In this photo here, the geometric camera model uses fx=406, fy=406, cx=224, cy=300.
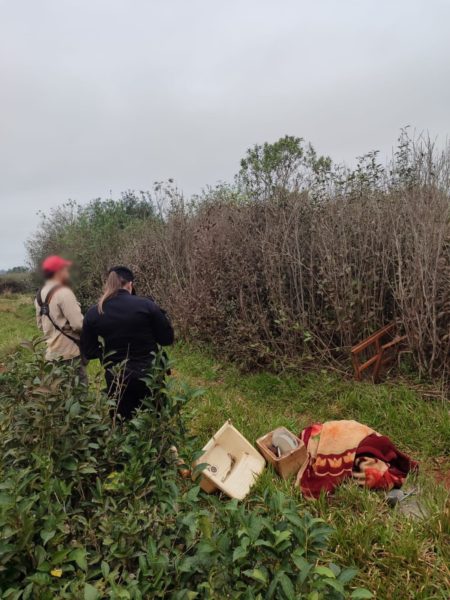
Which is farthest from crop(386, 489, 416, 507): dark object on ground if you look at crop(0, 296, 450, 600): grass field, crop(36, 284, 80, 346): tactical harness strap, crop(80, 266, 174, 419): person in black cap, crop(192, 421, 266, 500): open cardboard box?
crop(36, 284, 80, 346): tactical harness strap

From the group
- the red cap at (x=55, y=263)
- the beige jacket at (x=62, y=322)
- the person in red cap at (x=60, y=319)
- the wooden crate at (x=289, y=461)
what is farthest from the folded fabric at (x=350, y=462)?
the red cap at (x=55, y=263)

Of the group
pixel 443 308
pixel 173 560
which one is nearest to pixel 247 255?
pixel 443 308

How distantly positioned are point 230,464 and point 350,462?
38.3 inches

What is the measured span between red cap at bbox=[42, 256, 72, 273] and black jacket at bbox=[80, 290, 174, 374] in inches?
15.4

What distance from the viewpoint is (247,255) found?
253 inches

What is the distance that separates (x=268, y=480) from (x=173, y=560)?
1.64 metres

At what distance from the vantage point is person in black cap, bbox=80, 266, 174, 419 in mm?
3066

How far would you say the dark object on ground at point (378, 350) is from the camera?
491cm

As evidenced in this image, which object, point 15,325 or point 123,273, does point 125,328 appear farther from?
Result: point 15,325

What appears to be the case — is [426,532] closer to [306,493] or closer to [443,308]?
[306,493]

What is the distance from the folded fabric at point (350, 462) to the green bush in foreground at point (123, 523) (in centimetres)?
96

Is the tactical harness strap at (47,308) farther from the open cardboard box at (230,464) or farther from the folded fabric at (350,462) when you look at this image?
the folded fabric at (350,462)

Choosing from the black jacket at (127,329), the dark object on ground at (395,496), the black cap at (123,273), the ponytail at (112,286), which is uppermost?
the black cap at (123,273)

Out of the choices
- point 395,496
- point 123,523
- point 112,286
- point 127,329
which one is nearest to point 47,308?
point 112,286
